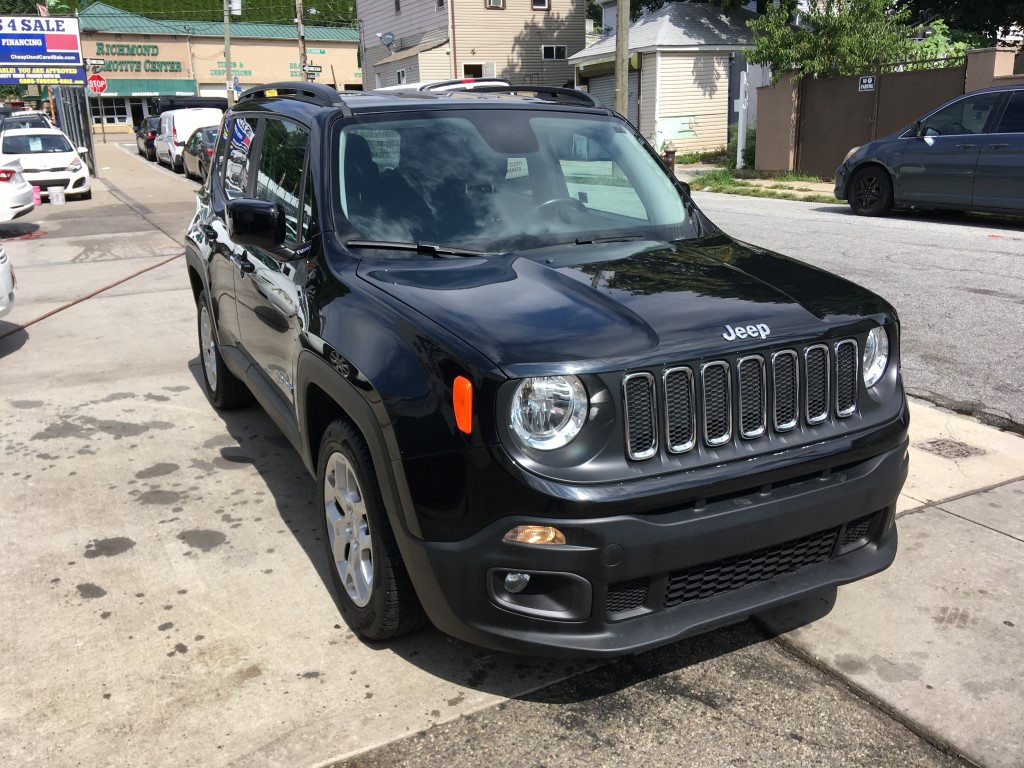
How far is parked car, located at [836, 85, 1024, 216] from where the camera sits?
12.6 m

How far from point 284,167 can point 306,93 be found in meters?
0.40

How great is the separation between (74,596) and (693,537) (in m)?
2.50

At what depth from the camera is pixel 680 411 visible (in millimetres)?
2746

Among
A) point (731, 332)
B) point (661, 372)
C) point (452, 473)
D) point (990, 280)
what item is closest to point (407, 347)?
point (452, 473)

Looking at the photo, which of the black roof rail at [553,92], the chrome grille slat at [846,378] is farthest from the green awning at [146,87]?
the chrome grille slat at [846,378]

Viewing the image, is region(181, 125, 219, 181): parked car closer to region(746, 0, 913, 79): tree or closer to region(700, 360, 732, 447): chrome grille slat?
region(746, 0, 913, 79): tree

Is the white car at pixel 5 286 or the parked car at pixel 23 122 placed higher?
the parked car at pixel 23 122

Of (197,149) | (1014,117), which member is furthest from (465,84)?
(197,149)

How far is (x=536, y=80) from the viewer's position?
39781 millimetres

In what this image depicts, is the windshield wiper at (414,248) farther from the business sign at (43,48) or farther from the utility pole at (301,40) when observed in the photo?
the utility pole at (301,40)

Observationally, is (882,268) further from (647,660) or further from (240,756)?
(240,756)

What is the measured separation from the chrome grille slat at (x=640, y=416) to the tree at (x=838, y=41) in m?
20.2

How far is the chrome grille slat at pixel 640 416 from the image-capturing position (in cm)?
267

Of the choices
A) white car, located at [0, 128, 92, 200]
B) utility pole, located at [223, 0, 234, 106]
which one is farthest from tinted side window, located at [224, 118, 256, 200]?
utility pole, located at [223, 0, 234, 106]
